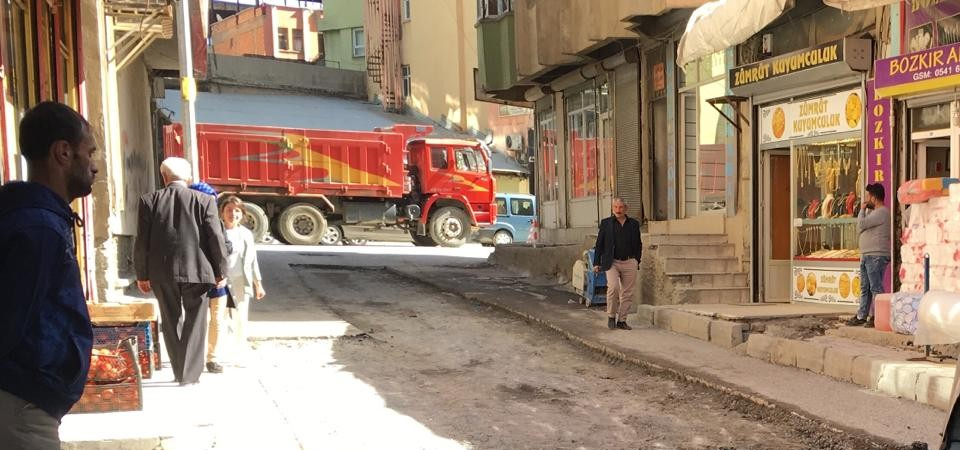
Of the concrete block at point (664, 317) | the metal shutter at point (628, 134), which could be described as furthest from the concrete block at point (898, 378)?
the metal shutter at point (628, 134)

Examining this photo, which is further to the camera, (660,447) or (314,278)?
(314,278)

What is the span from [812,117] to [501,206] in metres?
17.7

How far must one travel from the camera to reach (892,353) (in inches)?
265

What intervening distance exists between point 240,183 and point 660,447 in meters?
19.2

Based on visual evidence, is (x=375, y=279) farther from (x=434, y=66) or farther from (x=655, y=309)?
(x=434, y=66)

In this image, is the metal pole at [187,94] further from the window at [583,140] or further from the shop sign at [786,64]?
the window at [583,140]

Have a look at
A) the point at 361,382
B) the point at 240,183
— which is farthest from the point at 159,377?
the point at 240,183

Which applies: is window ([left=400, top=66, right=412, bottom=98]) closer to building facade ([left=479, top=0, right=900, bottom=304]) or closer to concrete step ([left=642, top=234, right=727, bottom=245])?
building facade ([left=479, top=0, right=900, bottom=304])

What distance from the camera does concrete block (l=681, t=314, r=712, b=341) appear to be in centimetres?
883

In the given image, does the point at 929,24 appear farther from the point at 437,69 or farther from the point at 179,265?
the point at 437,69

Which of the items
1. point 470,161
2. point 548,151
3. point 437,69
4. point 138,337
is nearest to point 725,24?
point 138,337

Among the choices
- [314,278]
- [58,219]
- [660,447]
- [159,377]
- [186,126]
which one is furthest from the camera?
[314,278]

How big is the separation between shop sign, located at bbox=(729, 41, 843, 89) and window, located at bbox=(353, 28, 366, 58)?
36511mm

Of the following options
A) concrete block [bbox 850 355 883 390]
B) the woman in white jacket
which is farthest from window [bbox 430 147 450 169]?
concrete block [bbox 850 355 883 390]
